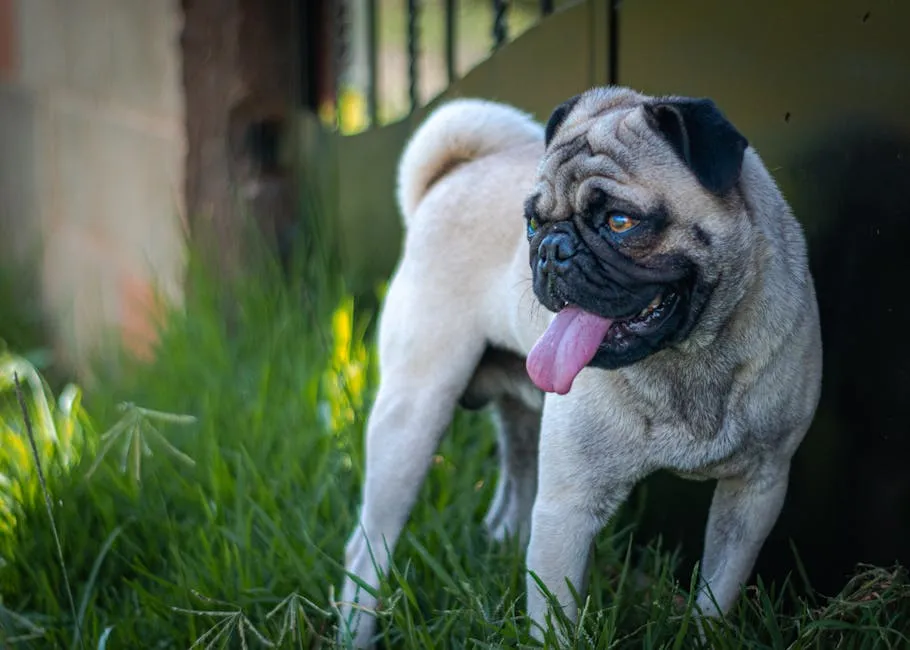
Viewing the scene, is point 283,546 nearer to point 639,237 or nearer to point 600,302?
point 600,302

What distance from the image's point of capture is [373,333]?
191 inches

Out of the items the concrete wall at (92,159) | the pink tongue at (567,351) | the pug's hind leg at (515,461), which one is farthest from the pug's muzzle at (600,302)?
the concrete wall at (92,159)

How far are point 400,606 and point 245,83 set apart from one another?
311cm

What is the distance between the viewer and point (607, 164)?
7.83 feet

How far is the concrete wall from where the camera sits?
237 inches

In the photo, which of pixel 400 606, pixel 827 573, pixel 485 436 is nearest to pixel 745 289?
pixel 827 573

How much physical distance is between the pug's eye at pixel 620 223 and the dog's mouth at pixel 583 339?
0.15 meters

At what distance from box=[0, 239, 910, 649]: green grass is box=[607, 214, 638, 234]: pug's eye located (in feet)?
2.75

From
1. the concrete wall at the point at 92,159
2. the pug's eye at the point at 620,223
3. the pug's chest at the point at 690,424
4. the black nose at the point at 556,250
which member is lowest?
the concrete wall at the point at 92,159

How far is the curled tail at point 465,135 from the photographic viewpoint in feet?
10.9

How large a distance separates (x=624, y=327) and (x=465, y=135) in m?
1.12

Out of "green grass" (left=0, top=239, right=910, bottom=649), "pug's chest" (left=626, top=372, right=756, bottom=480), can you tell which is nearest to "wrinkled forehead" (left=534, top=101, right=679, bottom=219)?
"pug's chest" (left=626, top=372, right=756, bottom=480)

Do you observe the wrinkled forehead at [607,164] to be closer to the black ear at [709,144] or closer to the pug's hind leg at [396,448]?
the black ear at [709,144]

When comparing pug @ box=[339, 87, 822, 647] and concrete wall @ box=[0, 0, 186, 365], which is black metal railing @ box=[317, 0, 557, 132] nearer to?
concrete wall @ box=[0, 0, 186, 365]
